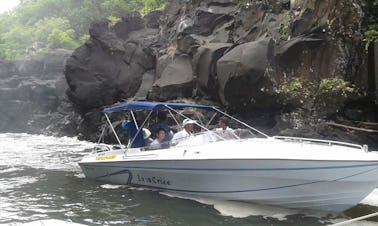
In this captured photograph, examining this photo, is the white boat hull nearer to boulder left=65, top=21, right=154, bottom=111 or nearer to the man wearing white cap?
the man wearing white cap

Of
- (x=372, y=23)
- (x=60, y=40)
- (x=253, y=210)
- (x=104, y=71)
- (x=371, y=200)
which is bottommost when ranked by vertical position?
(x=371, y=200)

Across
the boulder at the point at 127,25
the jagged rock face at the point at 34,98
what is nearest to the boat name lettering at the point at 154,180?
the boulder at the point at 127,25

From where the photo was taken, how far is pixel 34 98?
128 feet

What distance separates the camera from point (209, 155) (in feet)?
28.8

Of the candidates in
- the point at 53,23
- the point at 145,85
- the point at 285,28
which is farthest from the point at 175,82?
the point at 53,23

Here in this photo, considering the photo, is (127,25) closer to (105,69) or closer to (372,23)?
(105,69)

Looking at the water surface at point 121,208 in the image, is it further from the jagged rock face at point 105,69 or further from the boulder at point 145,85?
the jagged rock face at point 105,69

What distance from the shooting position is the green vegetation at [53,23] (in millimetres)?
53906

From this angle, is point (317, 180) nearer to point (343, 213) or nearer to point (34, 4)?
point (343, 213)

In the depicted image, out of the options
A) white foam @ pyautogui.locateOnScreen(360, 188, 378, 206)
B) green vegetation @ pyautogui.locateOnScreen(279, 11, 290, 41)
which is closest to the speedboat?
white foam @ pyautogui.locateOnScreen(360, 188, 378, 206)

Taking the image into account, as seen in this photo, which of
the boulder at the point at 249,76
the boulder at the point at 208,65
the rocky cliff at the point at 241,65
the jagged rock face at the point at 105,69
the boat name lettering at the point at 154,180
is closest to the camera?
the boat name lettering at the point at 154,180

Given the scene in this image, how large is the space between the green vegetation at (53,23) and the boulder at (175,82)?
27614 mm

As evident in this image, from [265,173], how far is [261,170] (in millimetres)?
92

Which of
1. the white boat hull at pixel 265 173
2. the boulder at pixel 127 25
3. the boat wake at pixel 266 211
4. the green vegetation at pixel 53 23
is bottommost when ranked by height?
the boat wake at pixel 266 211
